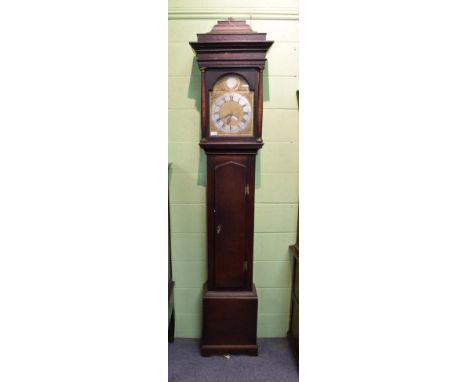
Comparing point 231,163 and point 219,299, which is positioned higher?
point 231,163

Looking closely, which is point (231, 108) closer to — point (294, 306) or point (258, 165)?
point (258, 165)

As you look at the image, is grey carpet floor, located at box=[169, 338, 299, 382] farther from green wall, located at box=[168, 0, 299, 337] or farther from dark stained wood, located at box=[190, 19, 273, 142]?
dark stained wood, located at box=[190, 19, 273, 142]

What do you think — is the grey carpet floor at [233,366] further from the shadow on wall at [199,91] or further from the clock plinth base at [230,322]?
the shadow on wall at [199,91]

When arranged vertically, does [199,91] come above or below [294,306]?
above

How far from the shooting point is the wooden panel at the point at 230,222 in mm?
1714

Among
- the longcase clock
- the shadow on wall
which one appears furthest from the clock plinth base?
the shadow on wall

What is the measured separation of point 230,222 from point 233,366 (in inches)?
27.3

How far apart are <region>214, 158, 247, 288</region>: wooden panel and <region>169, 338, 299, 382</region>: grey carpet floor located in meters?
0.37

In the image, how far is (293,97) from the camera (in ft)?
6.28

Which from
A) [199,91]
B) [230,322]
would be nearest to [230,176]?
[199,91]

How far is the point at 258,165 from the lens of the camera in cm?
195
